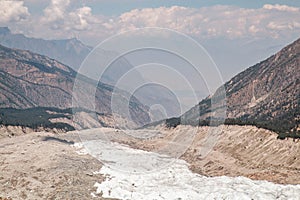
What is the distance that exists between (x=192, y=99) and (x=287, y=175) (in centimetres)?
3667

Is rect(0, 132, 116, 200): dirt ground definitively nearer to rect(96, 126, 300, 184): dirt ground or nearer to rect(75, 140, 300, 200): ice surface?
rect(75, 140, 300, 200): ice surface

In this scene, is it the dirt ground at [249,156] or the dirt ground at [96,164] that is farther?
the dirt ground at [249,156]

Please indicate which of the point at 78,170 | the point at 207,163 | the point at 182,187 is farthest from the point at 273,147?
the point at 78,170

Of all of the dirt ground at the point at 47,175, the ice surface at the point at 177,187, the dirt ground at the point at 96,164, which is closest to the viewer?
the ice surface at the point at 177,187

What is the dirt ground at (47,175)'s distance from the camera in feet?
253

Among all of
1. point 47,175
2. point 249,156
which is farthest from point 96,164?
point 249,156

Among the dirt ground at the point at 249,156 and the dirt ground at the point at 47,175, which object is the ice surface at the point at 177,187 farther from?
the dirt ground at the point at 249,156

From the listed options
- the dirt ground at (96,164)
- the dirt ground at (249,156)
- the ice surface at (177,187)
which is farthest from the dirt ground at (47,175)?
the dirt ground at (249,156)

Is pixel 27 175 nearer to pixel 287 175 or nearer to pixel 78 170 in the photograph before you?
pixel 78 170

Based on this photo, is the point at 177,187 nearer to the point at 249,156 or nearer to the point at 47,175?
the point at 47,175

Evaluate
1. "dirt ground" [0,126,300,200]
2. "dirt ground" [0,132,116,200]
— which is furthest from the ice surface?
"dirt ground" [0,126,300,200]

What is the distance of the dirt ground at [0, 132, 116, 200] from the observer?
77.2 m

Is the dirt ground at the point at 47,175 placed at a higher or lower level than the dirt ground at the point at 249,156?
higher

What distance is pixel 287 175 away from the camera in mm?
94625
